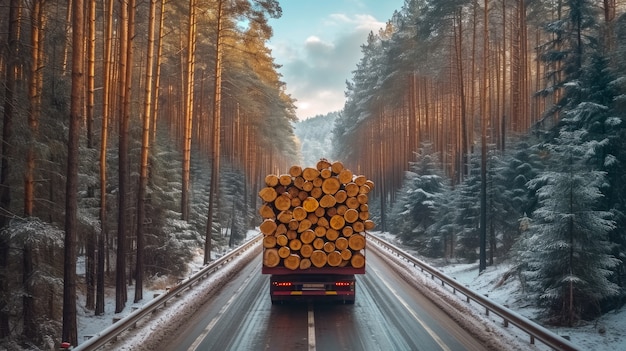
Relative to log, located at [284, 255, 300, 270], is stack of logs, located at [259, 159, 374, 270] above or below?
above

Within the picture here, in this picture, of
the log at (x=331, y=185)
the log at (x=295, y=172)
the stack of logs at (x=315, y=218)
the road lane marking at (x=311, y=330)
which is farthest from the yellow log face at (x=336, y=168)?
the road lane marking at (x=311, y=330)

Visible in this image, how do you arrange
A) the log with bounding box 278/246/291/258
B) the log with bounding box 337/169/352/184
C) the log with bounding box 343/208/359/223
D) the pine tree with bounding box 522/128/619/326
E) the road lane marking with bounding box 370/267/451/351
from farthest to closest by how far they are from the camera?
the log with bounding box 337/169/352/184
the log with bounding box 343/208/359/223
the log with bounding box 278/246/291/258
the pine tree with bounding box 522/128/619/326
the road lane marking with bounding box 370/267/451/351

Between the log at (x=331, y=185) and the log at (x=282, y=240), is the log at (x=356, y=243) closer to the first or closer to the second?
the log at (x=331, y=185)

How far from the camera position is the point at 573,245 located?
36.0 ft

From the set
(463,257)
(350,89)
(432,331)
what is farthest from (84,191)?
(350,89)

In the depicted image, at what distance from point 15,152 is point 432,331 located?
10.2 m

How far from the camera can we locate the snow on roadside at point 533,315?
33.6ft

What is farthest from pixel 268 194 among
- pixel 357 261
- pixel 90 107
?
pixel 90 107

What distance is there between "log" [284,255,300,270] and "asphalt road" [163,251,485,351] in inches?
46.0

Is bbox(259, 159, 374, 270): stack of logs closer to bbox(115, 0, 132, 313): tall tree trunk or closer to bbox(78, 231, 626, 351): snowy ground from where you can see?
bbox(78, 231, 626, 351): snowy ground

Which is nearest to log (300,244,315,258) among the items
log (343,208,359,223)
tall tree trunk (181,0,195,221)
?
log (343,208,359,223)

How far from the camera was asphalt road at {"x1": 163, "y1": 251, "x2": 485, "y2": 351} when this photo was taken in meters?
9.52

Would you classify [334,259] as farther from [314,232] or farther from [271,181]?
[271,181]

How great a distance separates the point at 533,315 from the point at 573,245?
2652mm
